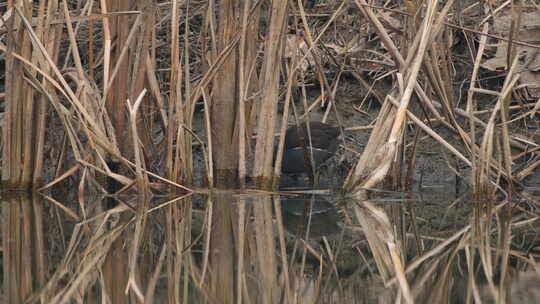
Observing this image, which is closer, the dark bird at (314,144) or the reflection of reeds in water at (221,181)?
the reflection of reeds in water at (221,181)

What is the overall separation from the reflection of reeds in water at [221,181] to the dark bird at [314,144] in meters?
0.37

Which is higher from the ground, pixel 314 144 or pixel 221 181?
pixel 314 144

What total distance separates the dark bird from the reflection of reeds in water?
37 centimetres

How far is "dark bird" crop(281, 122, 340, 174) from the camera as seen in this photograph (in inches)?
215

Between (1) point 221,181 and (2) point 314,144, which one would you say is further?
(2) point 314,144

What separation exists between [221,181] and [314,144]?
87 cm

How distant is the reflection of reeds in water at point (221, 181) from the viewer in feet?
7.94

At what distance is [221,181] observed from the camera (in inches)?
186

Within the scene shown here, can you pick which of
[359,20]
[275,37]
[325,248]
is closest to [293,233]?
[325,248]

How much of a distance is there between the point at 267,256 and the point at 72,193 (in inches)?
94.1

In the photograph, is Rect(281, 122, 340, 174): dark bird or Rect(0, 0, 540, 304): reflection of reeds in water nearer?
Rect(0, 0, 540, 304): reflection of reeds in water

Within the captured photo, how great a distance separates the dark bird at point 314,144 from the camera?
5.45m

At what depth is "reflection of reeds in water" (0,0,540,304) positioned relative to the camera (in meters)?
2.42

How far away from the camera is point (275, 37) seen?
4434mm
